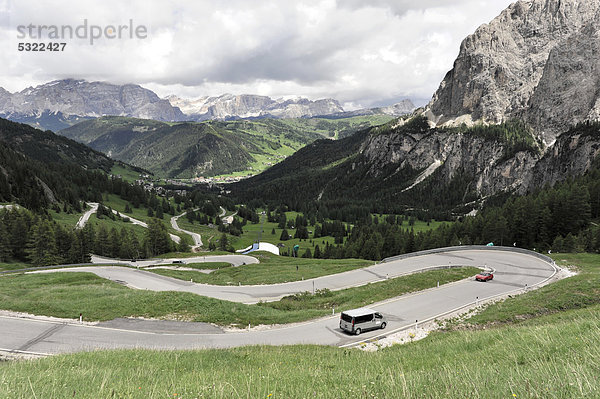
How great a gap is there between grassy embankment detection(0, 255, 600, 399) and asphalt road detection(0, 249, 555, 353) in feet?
18.7

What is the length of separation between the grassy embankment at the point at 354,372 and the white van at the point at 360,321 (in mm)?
6730

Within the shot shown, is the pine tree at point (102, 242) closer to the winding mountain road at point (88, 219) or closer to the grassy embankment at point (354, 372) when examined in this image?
the winding mountain road at point (88, 219)

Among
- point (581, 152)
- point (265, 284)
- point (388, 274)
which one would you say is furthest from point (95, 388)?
point (581, 152)

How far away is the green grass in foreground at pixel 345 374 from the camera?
18.5ft

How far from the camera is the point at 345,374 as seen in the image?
955 cm

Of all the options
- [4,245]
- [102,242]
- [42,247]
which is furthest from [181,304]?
[102,242]

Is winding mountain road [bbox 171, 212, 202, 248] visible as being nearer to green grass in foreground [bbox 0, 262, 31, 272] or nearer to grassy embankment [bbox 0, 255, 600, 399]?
green grass in foreground [bbox 0, 262, 31, 272]

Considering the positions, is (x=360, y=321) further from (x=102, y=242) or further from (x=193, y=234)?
(x=193, y=234)

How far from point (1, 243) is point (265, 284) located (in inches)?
2634

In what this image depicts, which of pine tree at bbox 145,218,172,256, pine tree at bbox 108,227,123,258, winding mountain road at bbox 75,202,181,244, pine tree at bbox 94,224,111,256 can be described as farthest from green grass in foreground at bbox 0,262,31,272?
winding mountain road at bbox 75,202,181,244

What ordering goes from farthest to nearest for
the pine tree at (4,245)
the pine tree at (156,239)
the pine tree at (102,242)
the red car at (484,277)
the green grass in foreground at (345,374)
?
the pine tree at (156,239)
the pine tree at (102,242)
the pine tree at (4,245)
the red car at (484,277)
the green grass in foreground at (345,374)

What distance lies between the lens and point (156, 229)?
314ft

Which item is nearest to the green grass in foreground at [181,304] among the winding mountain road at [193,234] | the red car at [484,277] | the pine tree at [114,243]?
the red car at [484,277]

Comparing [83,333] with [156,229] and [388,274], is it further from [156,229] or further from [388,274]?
[156,229]
